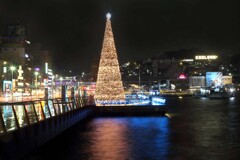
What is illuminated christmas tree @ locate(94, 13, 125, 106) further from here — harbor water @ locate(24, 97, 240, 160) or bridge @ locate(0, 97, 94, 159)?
bridge @ locate(0, 97, 94, 159)

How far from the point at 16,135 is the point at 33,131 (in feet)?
9.56

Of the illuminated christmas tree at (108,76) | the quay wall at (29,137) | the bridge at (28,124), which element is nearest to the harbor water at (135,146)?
the quay wall at (29,137)

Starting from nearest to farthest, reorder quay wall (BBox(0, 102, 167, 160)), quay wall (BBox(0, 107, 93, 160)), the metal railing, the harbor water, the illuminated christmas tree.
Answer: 1. quay wall (BBox(0, 107, 93, 160))
2. quay wall (BBox(0, 102, 167, 160))
3. the metal railing
4. the harbor water
5. the illuminated christmas tree

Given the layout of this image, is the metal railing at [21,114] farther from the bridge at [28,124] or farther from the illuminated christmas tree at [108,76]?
the illuminated christmas tree at [108,76]

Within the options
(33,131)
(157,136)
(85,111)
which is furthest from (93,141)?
(85,111)

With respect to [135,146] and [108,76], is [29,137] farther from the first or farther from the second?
[108,76]

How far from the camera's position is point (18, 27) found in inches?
7338

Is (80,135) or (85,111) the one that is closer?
(80,135)

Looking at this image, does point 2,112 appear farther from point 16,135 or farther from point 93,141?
point 93,141

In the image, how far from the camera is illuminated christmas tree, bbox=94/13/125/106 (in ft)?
166

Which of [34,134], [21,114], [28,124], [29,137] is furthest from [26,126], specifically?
[34,134]

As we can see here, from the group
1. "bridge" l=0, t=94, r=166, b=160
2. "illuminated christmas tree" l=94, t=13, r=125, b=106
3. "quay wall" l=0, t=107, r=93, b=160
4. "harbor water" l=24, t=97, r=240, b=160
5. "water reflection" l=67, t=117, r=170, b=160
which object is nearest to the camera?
"quay wall" l=0, t=107, r=93, b=160

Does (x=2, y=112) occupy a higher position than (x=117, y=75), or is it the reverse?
(x=117, y=75)

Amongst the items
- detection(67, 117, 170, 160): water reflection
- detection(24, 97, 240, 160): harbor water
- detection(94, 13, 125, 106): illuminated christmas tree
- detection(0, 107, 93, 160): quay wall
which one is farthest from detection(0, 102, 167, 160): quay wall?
detection(94, 13, 125, 106): illuminated christmas tree
